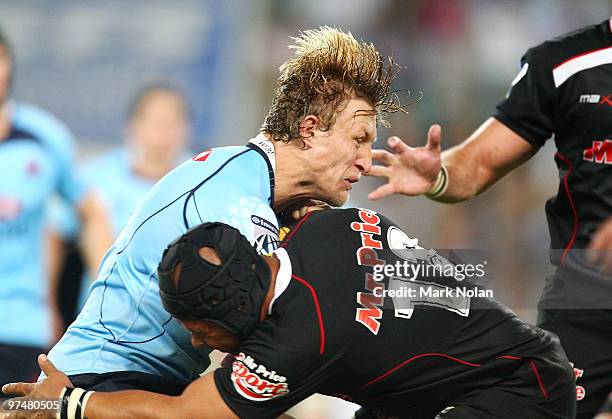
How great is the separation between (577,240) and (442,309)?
126 centimetres

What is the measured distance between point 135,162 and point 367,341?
601 cm

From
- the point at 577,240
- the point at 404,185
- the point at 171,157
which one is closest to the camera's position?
the point at 577,240

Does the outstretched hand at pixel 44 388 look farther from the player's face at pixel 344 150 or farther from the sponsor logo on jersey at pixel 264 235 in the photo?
the player's face at pixel 344 150

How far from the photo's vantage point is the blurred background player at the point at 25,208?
291 inches

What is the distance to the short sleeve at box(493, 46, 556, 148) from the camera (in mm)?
4754

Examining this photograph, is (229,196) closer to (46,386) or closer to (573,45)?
(46,386)

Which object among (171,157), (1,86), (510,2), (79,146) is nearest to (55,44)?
(79,146)

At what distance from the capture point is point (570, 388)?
12.5 feet

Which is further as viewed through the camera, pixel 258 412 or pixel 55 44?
pixel 55 44

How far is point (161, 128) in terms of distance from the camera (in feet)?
30.5

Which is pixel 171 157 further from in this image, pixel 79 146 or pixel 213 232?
pixel 213 232

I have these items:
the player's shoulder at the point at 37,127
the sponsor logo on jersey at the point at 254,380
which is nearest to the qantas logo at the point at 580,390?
the sponsor logo on jersey at the point at 254,380

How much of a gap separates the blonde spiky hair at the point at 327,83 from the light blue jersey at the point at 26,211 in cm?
367

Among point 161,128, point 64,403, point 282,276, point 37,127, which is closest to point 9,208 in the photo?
point 37,127
